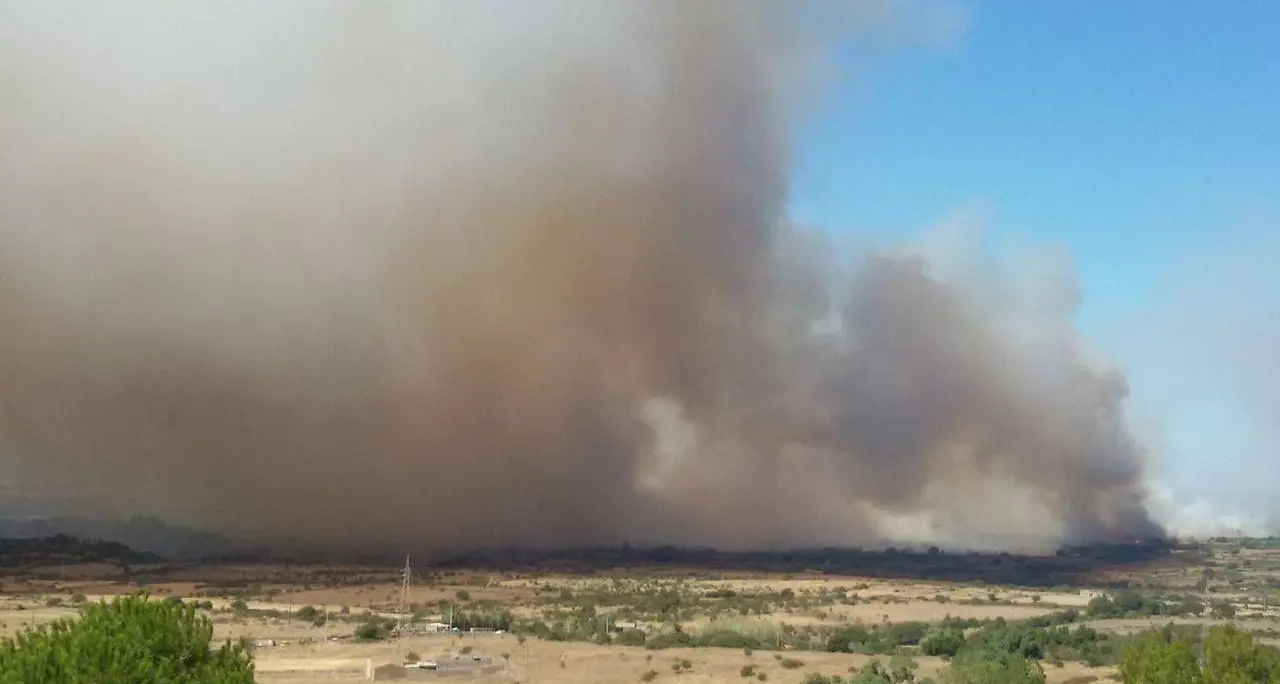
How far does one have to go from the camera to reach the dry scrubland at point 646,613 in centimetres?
3136

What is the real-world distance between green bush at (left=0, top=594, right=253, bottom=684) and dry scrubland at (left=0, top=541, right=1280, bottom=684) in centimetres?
1412

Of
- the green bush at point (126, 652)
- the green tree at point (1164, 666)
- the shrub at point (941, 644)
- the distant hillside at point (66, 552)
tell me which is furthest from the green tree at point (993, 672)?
the distant hillside at point (66, 552)

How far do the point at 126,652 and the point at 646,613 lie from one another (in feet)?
122

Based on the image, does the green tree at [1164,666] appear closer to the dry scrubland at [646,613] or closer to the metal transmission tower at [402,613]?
the dry scrubland at [646,613]

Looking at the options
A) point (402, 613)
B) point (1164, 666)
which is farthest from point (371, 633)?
point (1164, 666)

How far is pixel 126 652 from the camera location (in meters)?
12.6

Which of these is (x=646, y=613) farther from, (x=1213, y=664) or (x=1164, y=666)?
(x=1213, y=664)

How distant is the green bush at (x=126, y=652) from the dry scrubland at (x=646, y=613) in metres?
14.1

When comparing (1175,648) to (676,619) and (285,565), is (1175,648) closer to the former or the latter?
(676,619)

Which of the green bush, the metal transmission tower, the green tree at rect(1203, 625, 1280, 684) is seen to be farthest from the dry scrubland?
the green bush

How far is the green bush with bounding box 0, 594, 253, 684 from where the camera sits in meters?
12.1

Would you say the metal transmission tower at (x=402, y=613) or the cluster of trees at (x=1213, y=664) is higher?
the cluster of trees at (x=1213, y=664)

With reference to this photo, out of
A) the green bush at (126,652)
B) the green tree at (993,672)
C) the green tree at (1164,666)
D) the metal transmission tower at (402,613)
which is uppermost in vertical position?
the green bush at (126,652)

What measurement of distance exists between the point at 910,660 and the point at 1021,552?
79.7m
